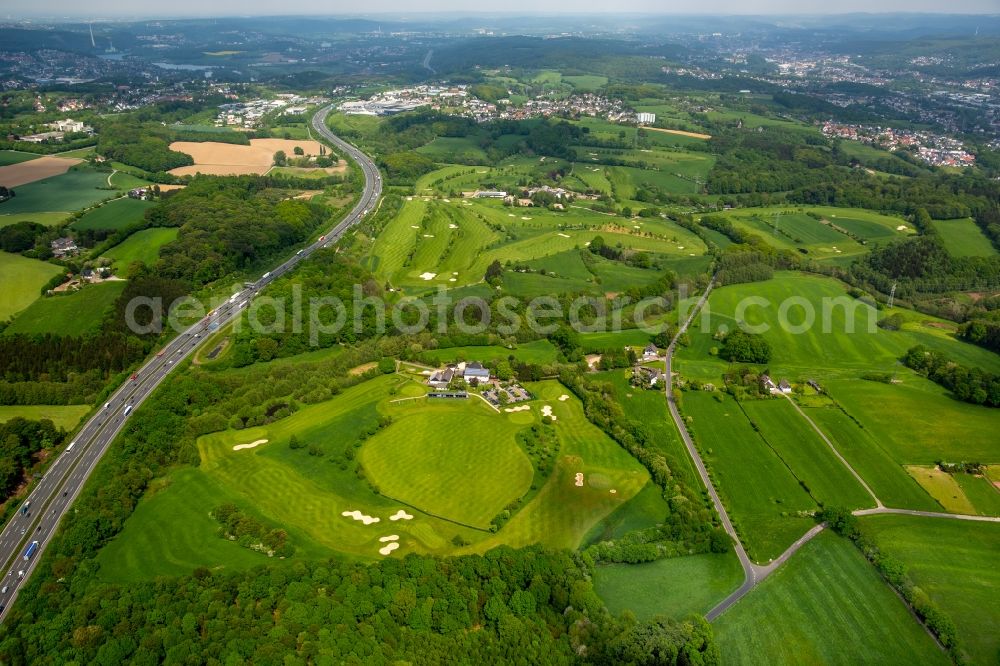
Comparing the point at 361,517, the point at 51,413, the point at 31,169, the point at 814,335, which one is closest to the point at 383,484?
the point at 361,517

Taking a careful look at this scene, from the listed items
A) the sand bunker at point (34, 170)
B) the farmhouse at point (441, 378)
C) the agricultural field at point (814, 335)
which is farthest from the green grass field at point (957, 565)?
the sand bunker at point (34, 170)

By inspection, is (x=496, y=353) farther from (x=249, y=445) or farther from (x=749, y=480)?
(x=749, y=480)

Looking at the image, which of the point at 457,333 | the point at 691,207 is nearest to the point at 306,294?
the point at 457,333

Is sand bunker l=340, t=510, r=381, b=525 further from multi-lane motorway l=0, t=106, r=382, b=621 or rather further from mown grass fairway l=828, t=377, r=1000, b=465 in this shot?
mown grass fairway l=828, t=377, r=1000, b=465

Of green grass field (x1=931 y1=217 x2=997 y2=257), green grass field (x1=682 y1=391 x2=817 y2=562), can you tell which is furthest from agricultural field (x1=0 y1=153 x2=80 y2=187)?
green grass field (x1=931 y1=217 x2=997 y2=257)

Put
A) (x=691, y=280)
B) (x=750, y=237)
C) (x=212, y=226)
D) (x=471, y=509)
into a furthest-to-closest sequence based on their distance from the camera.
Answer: (x=750, y=237) → (x=212, y=226) → (x=691, y=280) → (x=471, y=509)

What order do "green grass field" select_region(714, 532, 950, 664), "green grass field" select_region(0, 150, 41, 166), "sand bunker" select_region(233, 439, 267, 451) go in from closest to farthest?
1. "green grass field" select_region(714, 532, 950, 664)
2. "sand bunker" select_region(233, 439, 267, 451)
3. "green grass field" select_region(0, 150, 41, 166)

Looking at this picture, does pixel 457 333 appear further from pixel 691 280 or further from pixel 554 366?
pixel 691 280
